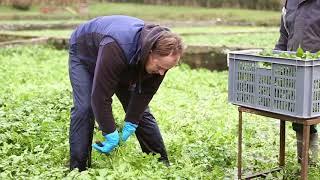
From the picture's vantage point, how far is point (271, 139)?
18.2 ft

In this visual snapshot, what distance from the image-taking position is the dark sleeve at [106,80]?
11.4ft

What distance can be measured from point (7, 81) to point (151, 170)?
203 inches

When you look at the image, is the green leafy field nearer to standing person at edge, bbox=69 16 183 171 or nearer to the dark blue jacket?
standing person at edge, bbox=69 16 183 171

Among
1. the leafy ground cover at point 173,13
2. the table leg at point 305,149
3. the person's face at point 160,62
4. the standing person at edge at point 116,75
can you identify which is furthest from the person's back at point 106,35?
the leafy ground cover at point 173,13

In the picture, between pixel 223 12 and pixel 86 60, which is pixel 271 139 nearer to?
pixel 86 60

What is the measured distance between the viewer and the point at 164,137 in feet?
17.4

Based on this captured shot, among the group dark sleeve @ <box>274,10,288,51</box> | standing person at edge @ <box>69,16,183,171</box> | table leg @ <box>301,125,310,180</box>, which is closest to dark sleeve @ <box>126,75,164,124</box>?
standing person at edge @ <box>69,16,183,171</box>

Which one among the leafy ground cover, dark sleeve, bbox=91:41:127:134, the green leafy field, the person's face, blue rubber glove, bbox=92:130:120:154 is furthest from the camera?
the leafy ground cover

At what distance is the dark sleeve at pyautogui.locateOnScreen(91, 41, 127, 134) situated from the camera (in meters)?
3.47

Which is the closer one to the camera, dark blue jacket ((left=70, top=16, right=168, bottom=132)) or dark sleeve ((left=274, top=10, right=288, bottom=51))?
dark blue jacket ((left=70, top=16, right=168, bottom=132))

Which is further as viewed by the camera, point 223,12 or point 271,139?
point 223,12

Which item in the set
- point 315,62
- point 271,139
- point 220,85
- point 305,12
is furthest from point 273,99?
point 220,85

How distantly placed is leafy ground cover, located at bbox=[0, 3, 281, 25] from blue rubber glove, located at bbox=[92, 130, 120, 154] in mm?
21949

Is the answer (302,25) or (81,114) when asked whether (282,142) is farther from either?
(81,114)
